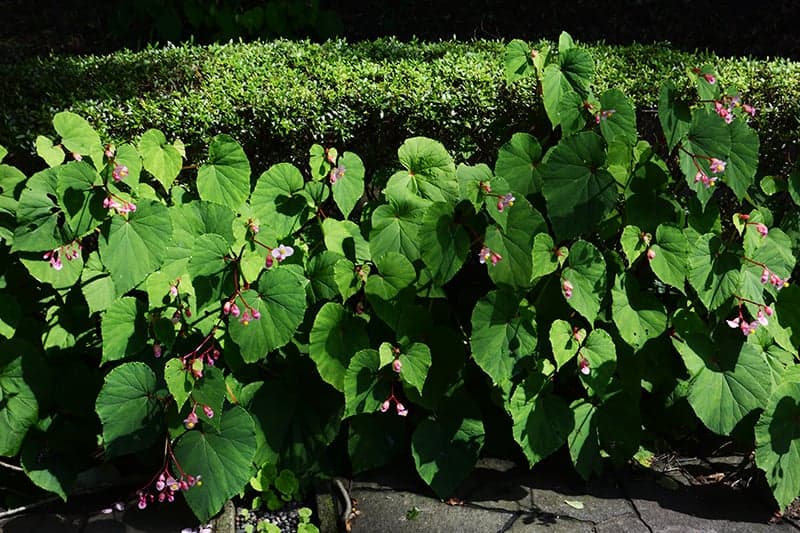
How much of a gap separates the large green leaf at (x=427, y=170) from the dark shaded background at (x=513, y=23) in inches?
165

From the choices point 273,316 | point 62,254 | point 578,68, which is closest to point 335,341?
point 273,316

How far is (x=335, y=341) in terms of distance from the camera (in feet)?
9.24

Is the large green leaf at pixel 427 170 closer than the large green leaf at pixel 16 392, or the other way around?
the large green leaf at pixel 16 392

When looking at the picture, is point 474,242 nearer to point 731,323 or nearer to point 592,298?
point 592,298

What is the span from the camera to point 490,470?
10.5 ft

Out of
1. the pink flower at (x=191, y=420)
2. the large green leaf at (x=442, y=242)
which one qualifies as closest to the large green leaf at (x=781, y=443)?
the large green leaf at (x=442, y=242)

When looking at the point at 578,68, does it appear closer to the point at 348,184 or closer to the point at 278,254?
the point at 348,184

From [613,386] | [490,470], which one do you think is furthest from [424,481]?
[613,386]

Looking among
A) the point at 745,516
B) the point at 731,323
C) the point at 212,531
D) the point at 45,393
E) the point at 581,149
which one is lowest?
the point at 212,531

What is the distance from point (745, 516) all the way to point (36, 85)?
10.2 ft

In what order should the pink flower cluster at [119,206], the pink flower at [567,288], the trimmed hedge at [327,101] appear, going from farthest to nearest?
the trimmed hedge at [327,101], the pink flower at [567,288], the pink flower cluster at [119,206]

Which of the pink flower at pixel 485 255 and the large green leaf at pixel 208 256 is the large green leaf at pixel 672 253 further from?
the large green leaf at pixel 208 256

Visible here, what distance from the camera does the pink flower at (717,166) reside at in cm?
270

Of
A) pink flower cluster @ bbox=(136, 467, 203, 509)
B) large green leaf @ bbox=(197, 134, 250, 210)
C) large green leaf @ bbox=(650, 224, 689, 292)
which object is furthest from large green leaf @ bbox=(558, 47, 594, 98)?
pink flower cluster @ bbox=(136, 467, 203, 509)
